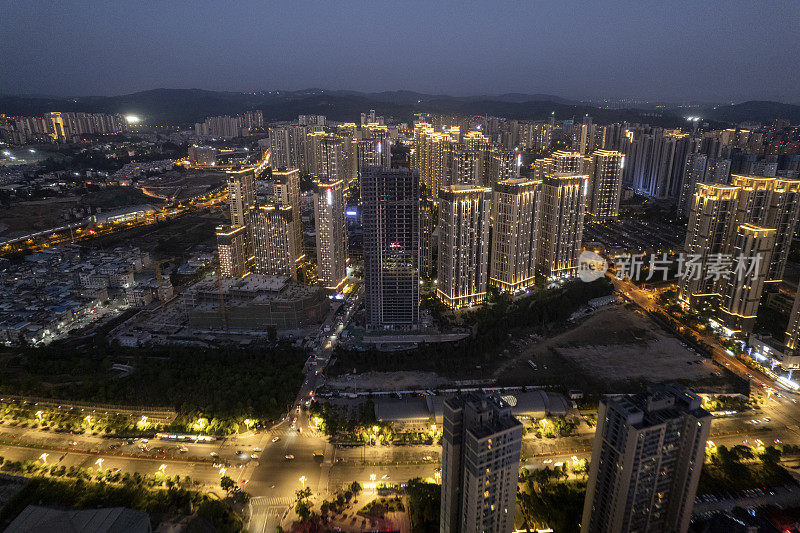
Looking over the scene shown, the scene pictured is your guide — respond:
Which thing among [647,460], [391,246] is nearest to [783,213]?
[391,246]

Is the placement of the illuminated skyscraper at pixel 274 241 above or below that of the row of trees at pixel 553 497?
above

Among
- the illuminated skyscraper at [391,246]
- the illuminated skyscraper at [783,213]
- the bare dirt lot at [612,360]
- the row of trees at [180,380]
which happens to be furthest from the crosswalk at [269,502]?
the illuminated skyscraper at [783,213]

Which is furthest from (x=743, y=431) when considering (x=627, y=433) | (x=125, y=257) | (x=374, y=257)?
(x=125, y=257)

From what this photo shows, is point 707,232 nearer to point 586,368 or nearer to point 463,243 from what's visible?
point 586,368

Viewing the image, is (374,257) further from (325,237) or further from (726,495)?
(726,495)

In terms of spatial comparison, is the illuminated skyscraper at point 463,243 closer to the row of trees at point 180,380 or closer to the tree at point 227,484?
the row of trees at point 180,380

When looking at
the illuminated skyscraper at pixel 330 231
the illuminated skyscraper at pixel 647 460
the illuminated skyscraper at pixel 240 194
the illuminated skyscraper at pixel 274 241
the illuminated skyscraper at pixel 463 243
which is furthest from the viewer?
the illuminated skyscraper at pixel 240 194

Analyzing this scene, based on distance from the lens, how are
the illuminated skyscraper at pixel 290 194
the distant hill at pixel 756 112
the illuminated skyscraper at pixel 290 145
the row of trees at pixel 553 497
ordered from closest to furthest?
the row of trees at pixel 553 497 < the illuminated skyscraper at pixel 290 194 < the illuminated skyscraper at pixel 290 145 < the distant hill at pixel 756 112
